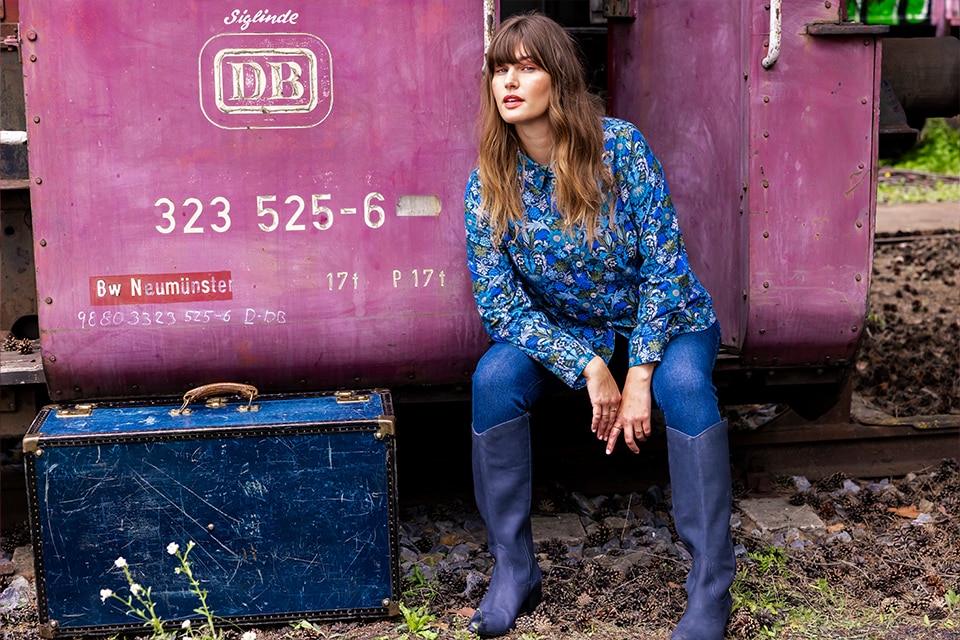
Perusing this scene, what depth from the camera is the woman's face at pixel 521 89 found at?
2.93m

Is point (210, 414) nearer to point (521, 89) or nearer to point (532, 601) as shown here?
point (532, 601)

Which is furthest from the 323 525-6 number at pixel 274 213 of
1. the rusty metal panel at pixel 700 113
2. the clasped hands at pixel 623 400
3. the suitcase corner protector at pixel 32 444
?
the rusty metal panel at pixel 700 113

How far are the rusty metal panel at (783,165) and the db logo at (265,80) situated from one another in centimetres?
118

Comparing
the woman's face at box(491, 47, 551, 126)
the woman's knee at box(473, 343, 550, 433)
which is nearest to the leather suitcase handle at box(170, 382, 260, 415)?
the woman's knee at box(473, 343, 550, 433)

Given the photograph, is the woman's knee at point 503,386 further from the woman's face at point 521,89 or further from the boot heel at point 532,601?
the woman's face at point 521,89

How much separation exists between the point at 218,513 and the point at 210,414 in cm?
28

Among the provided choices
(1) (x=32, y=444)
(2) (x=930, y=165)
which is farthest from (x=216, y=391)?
(2) (x=930, y=165)

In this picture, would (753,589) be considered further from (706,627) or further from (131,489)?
(131,489)

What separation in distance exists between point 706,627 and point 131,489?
154 centimetres

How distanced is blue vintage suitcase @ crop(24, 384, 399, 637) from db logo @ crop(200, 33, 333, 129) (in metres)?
0.78

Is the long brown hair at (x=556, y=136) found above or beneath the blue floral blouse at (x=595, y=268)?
above

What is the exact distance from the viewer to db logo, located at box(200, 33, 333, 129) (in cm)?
312

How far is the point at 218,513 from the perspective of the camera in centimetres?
295

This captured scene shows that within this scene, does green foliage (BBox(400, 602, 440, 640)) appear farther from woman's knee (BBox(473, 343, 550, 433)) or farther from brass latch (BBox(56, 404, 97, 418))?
brass latch (BBox(56, 404, 97, 418))
